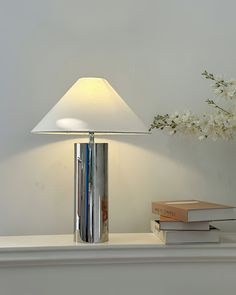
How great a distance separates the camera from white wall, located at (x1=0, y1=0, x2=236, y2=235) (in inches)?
55.4

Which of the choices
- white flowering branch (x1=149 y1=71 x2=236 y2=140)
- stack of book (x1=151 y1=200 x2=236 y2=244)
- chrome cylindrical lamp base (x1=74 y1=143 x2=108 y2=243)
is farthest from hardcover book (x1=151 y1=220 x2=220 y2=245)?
white flowering branch (x1=149 y1=71 x2=236 y2=140)

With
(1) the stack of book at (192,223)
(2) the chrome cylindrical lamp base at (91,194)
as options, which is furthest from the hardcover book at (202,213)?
(2) the chrome cylindrical lamp base at (91,194)

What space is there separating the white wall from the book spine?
132mm

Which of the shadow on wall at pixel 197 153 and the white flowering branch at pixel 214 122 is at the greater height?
the white flowering branch at pixel 214 122

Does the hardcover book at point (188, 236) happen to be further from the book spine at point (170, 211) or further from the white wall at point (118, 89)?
the white wall at point (118, 89)

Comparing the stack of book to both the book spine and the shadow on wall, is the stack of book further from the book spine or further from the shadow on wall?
the shadow on wall

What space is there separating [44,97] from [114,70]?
25 cm

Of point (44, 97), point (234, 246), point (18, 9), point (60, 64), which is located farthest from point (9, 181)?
point (234, 246)

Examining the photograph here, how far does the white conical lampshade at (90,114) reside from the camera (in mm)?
1143

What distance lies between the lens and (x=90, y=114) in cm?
116

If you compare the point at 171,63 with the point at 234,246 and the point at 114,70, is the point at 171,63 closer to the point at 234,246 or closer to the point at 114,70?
the point at 114,70

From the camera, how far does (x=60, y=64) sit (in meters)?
1.44

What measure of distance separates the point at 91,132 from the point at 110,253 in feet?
1.07

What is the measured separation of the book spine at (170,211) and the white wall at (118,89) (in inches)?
5.2
